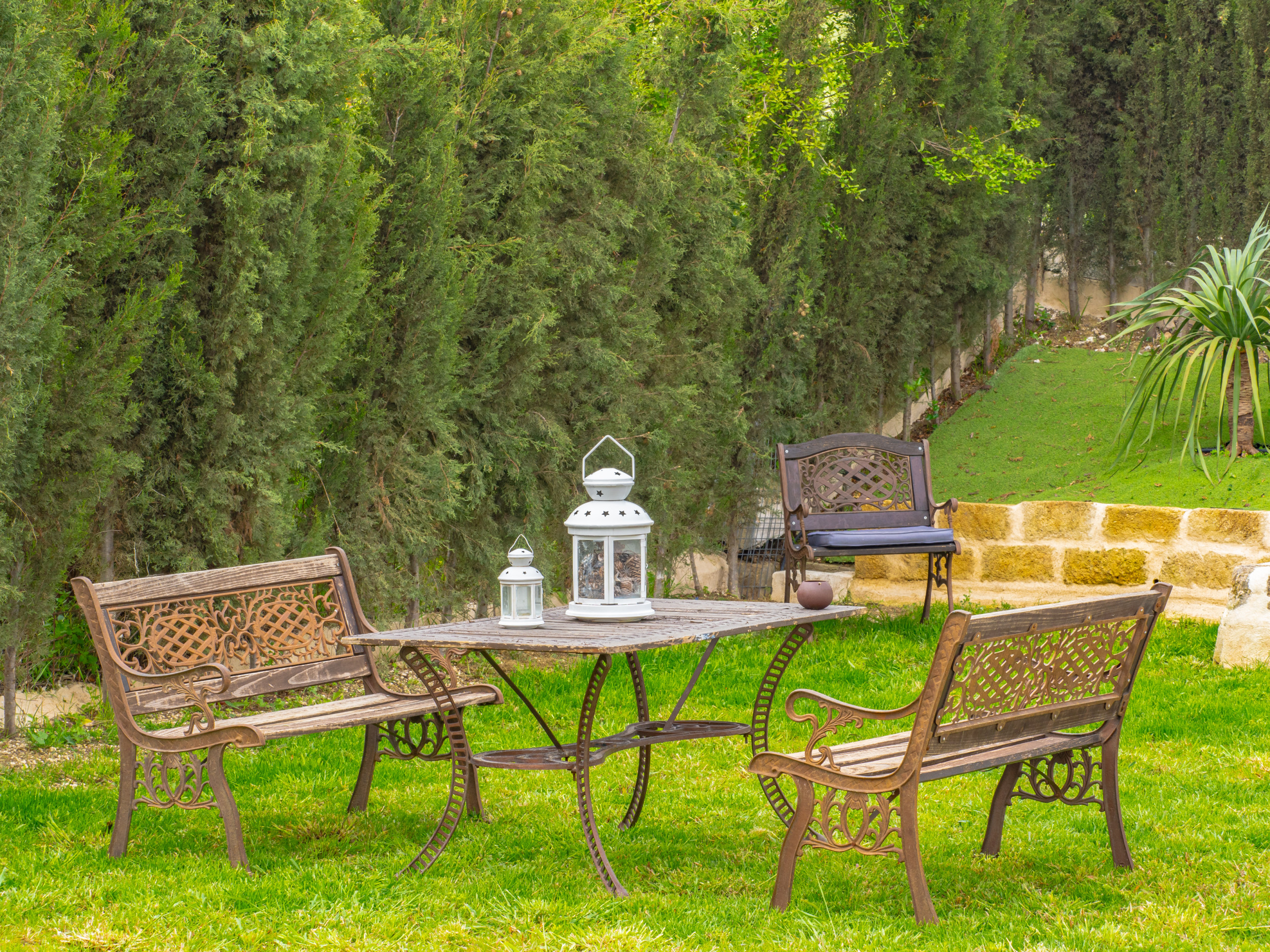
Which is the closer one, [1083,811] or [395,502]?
[1083,811]

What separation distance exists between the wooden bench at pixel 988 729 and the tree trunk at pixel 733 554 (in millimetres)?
5459

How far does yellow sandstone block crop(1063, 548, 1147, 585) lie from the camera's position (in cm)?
784

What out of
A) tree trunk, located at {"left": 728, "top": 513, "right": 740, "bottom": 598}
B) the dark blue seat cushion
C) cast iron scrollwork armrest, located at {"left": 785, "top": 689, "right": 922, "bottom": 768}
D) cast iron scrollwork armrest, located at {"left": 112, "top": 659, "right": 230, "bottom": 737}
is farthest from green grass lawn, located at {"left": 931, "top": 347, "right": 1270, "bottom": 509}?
cast iron scrollwork armrest, located at {"left": 112, "top": 659, "right": 230, "bottom": 737}

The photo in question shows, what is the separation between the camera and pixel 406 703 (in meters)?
4.41

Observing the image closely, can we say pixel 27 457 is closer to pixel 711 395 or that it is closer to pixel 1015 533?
pixel 711 395

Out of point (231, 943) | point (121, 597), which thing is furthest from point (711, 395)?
point (231, 943)

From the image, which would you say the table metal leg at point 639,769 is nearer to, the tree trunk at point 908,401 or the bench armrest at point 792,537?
the bench armrest at point 792,537

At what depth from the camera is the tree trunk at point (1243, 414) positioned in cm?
878

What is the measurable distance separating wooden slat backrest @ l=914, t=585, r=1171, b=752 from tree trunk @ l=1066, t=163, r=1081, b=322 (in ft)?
47.5

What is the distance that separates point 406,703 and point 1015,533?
5151 mm

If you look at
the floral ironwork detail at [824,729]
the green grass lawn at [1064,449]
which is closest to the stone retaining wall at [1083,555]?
the green grass lawn at [1064,449]

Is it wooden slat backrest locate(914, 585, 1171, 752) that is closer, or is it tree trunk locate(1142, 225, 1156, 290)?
wooden slat backrest locate(914, 585, 1171, 752)

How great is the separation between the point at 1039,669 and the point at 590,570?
4.75 ft

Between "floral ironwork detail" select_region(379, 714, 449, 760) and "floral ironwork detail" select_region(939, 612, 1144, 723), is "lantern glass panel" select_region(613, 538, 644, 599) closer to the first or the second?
"floral ironwork detail" select_region(379, 714, 449, 760)
